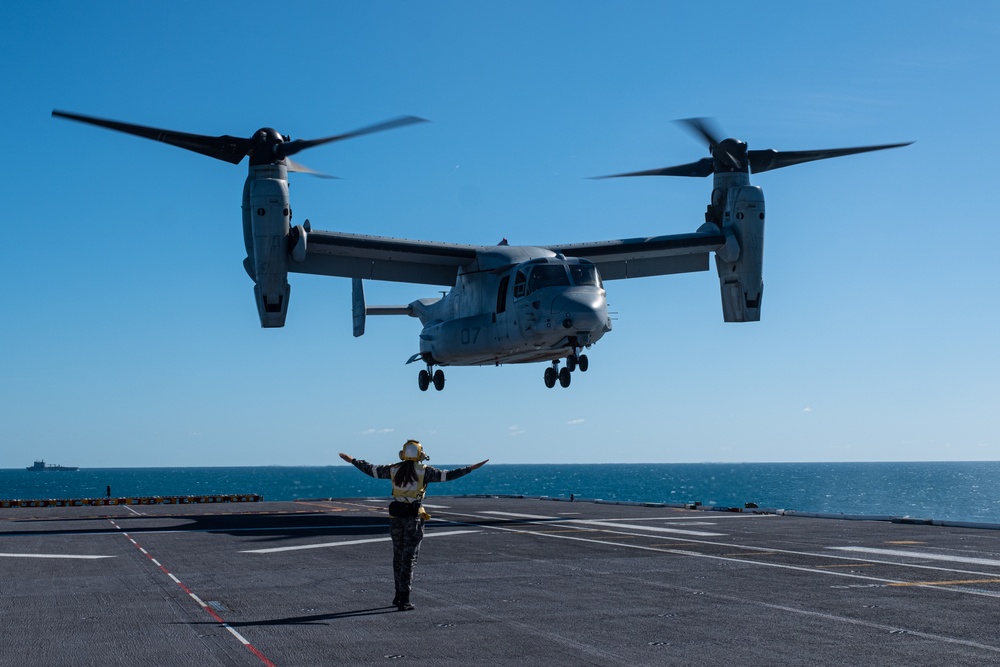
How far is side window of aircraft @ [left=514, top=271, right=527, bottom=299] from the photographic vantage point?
1166 inches

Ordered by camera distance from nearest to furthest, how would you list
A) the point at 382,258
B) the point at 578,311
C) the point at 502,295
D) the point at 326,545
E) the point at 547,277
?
the point at 326,545 < the point at 578,311 < the point at 547,277 < the point at 502,295 < the point at 382,258

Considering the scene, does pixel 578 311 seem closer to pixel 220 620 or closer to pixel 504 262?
pixel 504 262

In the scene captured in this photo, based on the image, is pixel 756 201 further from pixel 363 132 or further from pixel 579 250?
pixel 363 132

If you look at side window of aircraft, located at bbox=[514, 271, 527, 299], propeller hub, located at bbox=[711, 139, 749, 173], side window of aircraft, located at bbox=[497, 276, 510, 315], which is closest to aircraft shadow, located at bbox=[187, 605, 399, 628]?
side window of aircraft, located at bbox=[514, 271, 527, 299]

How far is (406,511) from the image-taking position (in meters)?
11.9

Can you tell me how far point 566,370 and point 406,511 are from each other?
2040 cm

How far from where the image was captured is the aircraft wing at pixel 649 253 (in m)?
33.3

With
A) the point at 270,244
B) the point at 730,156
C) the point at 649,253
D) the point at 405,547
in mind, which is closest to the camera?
the point at 405,547

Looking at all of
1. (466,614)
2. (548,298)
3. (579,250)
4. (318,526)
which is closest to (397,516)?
(466,614)

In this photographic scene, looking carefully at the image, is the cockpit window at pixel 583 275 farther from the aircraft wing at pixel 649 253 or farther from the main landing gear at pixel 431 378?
the main landing gear at pixel 431 378

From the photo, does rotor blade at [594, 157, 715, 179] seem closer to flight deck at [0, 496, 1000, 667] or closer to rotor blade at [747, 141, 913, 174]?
rotor blade at [747, 141, 913, 174]

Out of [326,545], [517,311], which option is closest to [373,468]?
[326,545]

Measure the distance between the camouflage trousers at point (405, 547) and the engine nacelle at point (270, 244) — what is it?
724 inches

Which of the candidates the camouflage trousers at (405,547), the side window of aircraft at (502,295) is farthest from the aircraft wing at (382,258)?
the camouflage trousers at (405,547)
